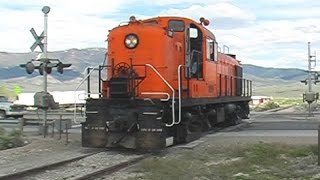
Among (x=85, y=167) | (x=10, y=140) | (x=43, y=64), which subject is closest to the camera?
(x=85, y=167)

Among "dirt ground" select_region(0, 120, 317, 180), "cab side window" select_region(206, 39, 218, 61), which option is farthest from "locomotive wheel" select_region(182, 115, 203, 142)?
"cab side window" select_region(206, 39, 218, 61)

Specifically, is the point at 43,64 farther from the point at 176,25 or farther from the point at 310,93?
the point at 310,93

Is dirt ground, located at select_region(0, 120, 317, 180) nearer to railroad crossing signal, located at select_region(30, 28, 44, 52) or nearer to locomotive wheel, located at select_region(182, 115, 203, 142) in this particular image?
locomotive wheel, located at select_region(182, 115, 203, 142)

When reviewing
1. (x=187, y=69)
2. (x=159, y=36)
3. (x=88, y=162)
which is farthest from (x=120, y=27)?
(x=88, y=162)

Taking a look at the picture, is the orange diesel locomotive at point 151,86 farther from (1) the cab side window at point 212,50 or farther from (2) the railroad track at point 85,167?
(2) the railroad track at point 85,167

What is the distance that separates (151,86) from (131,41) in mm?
1449

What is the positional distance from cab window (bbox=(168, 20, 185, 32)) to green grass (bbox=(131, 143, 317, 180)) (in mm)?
3615

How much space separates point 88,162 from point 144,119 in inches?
86.2

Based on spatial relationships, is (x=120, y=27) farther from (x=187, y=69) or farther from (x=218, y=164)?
(x=218, y=164)

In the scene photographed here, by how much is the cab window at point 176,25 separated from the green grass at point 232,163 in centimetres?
362

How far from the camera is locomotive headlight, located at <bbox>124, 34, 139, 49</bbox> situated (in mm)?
16625

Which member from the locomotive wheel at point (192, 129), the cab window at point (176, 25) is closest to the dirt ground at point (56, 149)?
the locomotive wheel at point (192, 129)

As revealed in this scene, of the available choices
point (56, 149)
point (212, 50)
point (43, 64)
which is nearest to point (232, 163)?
point (56, 149)

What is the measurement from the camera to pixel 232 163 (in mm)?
13453
